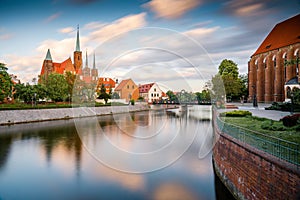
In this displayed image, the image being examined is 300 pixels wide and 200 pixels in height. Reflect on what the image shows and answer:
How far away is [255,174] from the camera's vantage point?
5.95 metres

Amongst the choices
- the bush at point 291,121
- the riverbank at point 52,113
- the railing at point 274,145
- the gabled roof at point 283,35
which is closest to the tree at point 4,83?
the riverbank at point 52,113

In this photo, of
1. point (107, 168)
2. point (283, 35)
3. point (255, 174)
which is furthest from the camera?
point (283, 35)

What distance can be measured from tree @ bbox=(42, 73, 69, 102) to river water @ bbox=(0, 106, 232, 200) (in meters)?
18.2

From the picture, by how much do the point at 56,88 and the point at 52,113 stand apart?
7517mm

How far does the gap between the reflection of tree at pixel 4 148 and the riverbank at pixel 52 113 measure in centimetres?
782

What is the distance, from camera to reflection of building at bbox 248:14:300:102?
100 feet

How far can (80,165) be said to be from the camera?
11852 millimetres

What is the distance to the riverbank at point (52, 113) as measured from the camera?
82.7 ft

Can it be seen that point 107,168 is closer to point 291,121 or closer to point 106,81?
point 291,121

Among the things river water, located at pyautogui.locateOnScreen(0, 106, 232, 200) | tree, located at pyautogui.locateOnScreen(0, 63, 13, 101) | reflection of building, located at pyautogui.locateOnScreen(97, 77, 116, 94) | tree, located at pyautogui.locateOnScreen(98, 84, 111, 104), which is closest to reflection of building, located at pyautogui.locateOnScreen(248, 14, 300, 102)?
river water, located at pyautogui.locateOnScreen(0, 106, 232, 200)

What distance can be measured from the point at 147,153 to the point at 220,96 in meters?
17.0

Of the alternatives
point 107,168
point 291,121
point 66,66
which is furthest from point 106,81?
point 291,121

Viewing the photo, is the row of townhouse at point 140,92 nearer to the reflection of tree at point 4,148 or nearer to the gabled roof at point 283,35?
the reflection of tree at point 4,148

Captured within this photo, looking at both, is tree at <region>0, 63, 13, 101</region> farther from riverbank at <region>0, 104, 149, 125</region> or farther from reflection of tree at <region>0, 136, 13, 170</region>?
reflection of tree at <region>0, 136, 13, 170</region>
